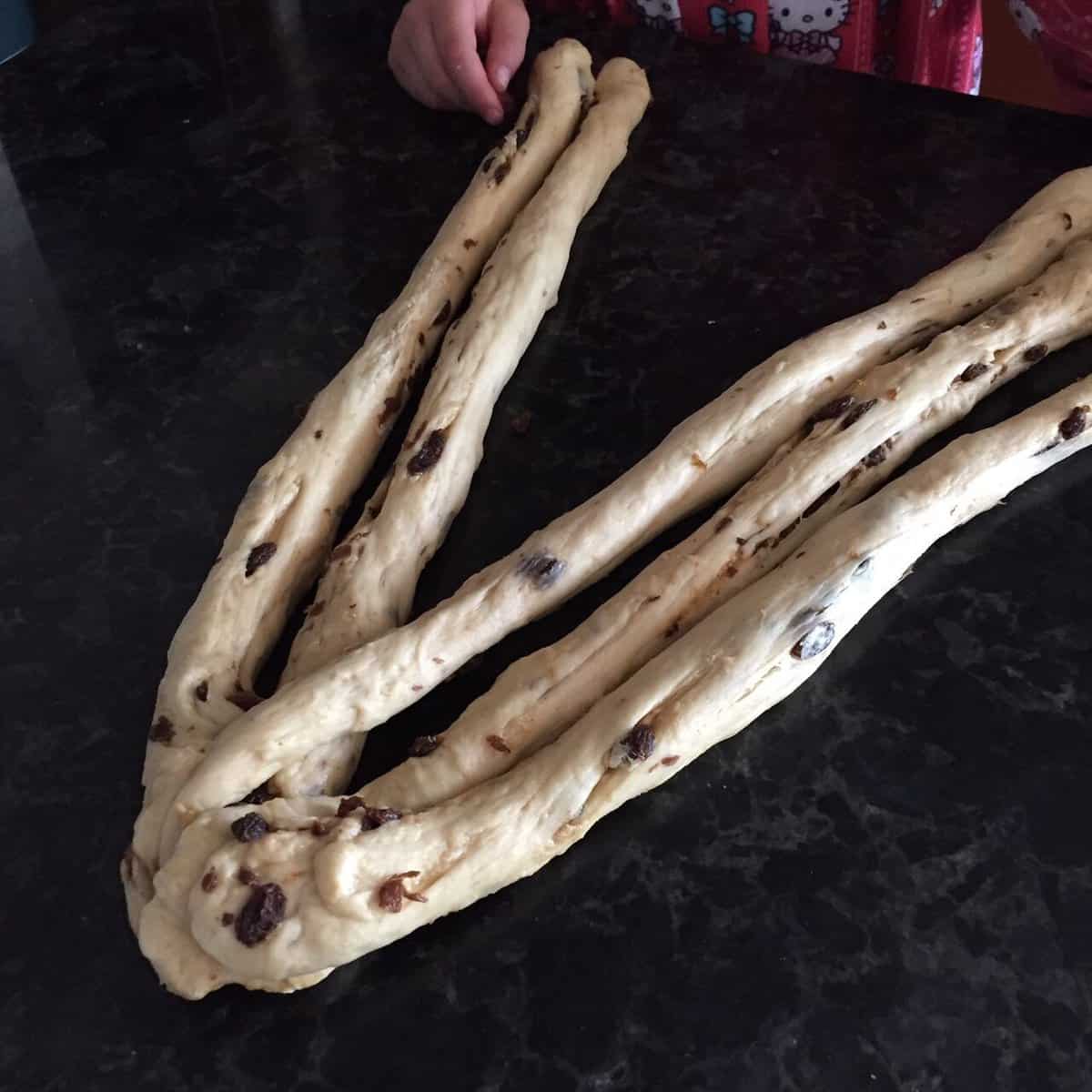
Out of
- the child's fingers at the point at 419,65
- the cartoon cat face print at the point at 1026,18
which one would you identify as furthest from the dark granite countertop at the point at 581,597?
the cartoon cat face print at the point at 1026,18

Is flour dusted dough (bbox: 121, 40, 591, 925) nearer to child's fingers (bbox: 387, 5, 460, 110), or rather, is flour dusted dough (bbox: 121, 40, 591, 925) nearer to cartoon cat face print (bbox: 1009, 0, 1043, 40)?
child's fingers (bbox: 387, 5, 460, 110)

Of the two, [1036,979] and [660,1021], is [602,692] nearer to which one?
[660,1021]

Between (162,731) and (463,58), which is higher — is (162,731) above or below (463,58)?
below

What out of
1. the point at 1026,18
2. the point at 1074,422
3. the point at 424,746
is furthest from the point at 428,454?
the point at 1026,18

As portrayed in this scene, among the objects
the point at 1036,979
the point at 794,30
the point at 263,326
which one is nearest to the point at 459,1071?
the point at 1036,979

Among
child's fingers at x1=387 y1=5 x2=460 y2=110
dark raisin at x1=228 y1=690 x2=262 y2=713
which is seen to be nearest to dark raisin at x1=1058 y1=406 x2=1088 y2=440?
dark raisin at x1=228 y1=690 x2=262 y2=713

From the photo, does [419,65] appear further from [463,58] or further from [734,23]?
[734,23]

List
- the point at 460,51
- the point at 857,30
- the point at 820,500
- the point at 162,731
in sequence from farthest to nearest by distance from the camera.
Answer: the point at 857,30
the point at 460,51
the point at 820,500
the point at 162,731
